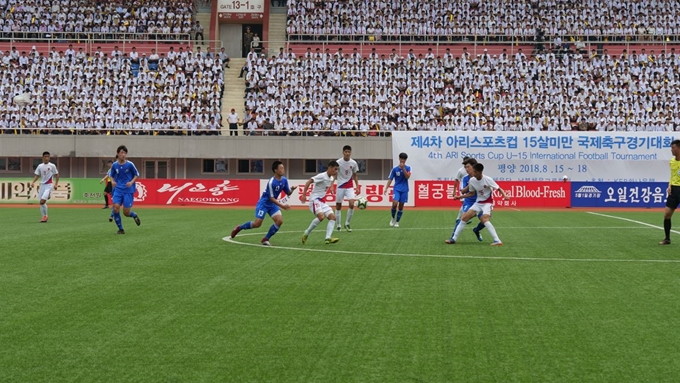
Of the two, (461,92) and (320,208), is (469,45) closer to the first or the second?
(461,92)

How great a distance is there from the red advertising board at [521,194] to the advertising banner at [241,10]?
2225 cm

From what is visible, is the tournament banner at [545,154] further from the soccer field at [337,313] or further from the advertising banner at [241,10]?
the soccer field at [337,313]

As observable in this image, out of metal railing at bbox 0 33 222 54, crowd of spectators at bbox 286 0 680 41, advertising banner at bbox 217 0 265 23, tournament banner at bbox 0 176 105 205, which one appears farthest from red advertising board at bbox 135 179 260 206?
advertising banner at bbox 217 0 265 23

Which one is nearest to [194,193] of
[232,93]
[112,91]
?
[232,93]

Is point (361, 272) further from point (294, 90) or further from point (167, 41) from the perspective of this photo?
point (167, 41)

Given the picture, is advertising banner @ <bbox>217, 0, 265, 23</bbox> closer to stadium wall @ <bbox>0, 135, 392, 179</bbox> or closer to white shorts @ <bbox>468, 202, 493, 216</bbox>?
stadium wall @ <bbox>0, 135, 392, 179</bbox>

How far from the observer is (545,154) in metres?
45.6

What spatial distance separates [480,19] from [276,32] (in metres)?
13.6

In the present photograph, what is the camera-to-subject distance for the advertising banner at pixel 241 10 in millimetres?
59062

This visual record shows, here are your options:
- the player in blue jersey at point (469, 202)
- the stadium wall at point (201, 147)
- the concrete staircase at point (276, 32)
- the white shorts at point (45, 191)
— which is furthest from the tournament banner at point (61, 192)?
the player in blue jersey at point (469, 202)

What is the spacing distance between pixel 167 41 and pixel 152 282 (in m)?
45.9

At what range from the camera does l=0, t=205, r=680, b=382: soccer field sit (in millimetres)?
6762

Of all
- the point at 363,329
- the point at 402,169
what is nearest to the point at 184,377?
the point at 363,329

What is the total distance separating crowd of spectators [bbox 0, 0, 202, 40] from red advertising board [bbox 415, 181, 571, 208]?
22.0 meters
